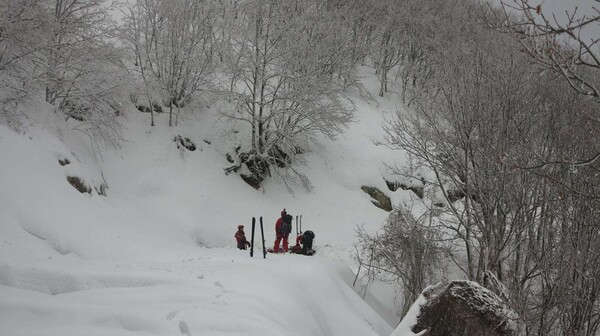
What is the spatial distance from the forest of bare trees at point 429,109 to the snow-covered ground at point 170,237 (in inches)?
48.4

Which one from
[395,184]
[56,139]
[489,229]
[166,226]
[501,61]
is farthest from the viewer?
[395,184]

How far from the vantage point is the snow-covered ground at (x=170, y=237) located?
532cm

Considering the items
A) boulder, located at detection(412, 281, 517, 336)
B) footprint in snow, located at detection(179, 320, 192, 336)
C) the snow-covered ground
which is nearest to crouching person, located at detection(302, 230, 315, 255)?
the snow-covered ground

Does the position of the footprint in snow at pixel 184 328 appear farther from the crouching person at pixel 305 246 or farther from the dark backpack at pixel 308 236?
the dark backpack at pixel 308 236

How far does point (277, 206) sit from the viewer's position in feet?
66.9

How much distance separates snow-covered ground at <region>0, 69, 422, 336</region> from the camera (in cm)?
532

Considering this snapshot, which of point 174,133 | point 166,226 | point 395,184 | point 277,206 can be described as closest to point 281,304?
point 166,226

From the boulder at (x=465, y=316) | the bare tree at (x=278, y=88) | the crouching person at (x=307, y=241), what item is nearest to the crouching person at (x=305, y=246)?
the crouching person at (x=307, y=241)

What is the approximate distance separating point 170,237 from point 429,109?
10.2m

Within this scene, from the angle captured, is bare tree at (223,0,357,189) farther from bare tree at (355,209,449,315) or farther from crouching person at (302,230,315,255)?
bare tree at (355,209,449,315)

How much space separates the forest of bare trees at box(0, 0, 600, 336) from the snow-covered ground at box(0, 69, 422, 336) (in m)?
1.23

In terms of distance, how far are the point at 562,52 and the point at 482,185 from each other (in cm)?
791

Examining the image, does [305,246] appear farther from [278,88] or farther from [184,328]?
[184,328]

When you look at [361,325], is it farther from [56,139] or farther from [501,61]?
[56,139]
